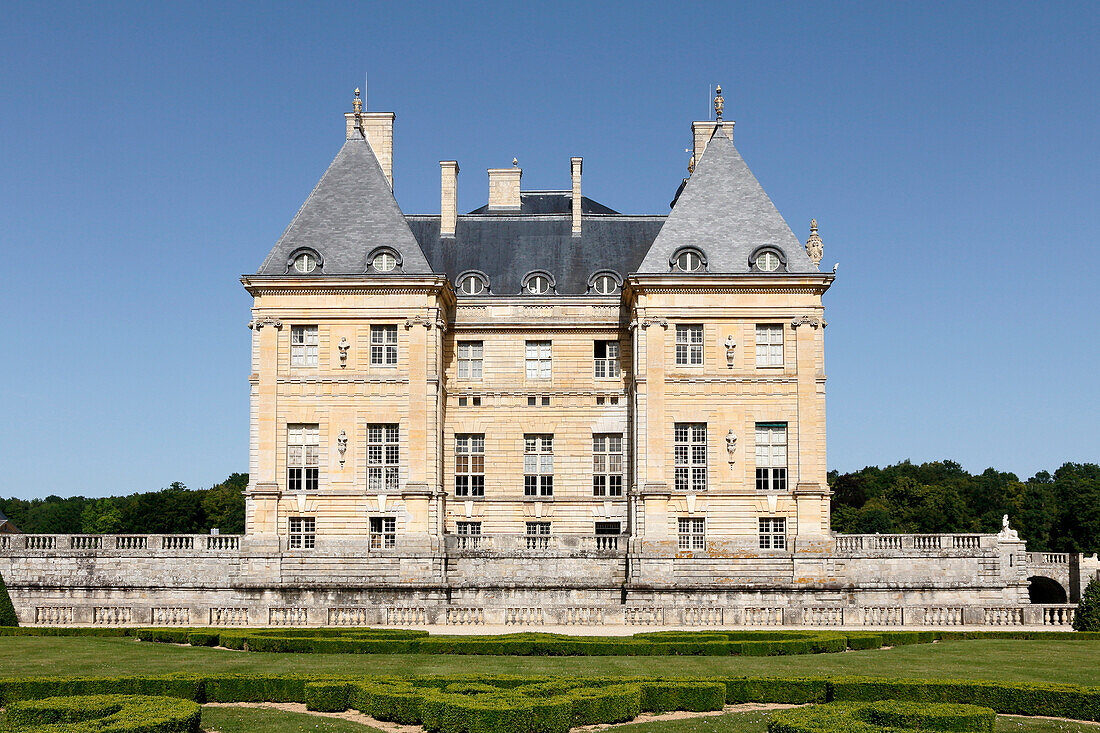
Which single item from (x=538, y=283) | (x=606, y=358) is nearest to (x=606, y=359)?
(x=606, y=358)

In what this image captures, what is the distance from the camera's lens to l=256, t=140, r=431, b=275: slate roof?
4391cm

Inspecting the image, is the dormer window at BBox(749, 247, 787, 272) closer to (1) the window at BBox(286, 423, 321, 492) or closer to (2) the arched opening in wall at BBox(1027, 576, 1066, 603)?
(1) the window at BBox(286, 423, 321, 492)

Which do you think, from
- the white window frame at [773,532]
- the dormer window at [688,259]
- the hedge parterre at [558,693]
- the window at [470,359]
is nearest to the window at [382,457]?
the window at [470,359]

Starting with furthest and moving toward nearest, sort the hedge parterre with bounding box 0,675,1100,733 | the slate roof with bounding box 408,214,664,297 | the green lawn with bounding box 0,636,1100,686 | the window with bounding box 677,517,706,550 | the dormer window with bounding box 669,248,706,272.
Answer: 1. the slate roof with bounding box 408,214,664,297
2. the dormer window with bounding box 669,248,706,272
3. the window with bounding box 677,517,706,550
4. the green lawn with bounding box 0,636,1100,686
5. the hedge parterre with bounding box 0,675,1100,733

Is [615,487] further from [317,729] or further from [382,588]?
[317,729]

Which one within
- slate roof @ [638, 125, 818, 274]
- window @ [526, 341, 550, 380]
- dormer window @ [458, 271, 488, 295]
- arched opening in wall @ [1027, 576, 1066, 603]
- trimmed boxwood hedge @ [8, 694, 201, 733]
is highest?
slate roof @ [638, 125, 818, 274]

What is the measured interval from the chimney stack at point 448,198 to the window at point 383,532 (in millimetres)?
14370

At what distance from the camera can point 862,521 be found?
87062mm

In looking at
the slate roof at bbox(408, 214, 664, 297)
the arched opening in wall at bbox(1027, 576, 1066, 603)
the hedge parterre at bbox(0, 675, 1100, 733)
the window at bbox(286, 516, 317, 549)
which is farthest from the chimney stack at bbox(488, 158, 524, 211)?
the hedge parterre at bbox(0, 675, 1100, 733)

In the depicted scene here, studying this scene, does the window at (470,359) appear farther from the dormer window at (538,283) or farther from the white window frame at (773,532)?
the white window frame at (773,532)

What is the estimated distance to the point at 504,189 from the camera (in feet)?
173

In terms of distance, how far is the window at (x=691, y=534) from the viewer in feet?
137

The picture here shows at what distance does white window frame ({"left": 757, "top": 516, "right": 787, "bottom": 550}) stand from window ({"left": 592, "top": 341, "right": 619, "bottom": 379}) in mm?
9084

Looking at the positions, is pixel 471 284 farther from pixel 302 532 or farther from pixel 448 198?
pixel 302 532
